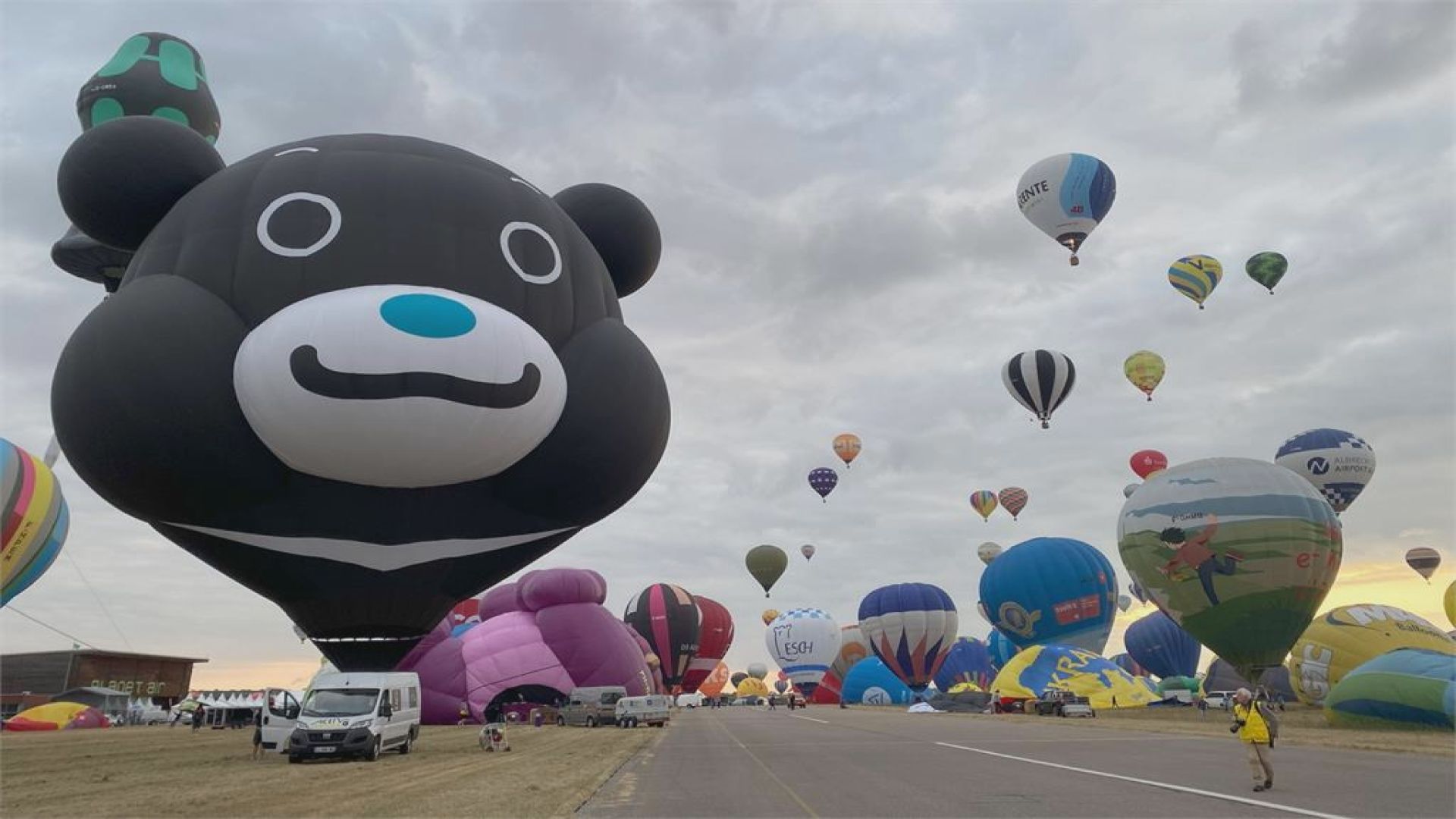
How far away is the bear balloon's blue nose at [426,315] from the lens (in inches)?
587

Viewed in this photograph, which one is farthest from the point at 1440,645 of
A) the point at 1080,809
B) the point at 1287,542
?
the point at 1080,809

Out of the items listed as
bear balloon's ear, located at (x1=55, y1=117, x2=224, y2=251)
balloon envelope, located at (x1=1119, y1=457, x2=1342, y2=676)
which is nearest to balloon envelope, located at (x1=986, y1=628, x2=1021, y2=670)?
balloon envelope, located at (x1=1119, y1=457, x2=1342, y2=676)

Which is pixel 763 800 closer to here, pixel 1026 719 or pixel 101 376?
pixel 101 376

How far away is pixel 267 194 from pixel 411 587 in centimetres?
693

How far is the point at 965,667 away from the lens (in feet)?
222

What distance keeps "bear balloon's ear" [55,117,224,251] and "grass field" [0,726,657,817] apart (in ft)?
30.8

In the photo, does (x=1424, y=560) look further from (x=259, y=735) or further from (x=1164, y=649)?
(x=259, y=735)

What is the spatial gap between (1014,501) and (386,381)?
205 feet

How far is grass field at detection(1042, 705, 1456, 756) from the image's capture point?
19.6m

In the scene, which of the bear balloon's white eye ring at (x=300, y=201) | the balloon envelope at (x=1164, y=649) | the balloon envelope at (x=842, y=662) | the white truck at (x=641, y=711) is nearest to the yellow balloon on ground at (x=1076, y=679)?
the white truck at (x=641, y=711)

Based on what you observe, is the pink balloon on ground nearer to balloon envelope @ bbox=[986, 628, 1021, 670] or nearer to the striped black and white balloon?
the striped black and white balloon

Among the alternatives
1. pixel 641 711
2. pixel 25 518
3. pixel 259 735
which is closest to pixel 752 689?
pixel 641 711

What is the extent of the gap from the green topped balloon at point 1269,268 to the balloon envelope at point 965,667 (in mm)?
30409

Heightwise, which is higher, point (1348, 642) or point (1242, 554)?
point (1242, 554)
